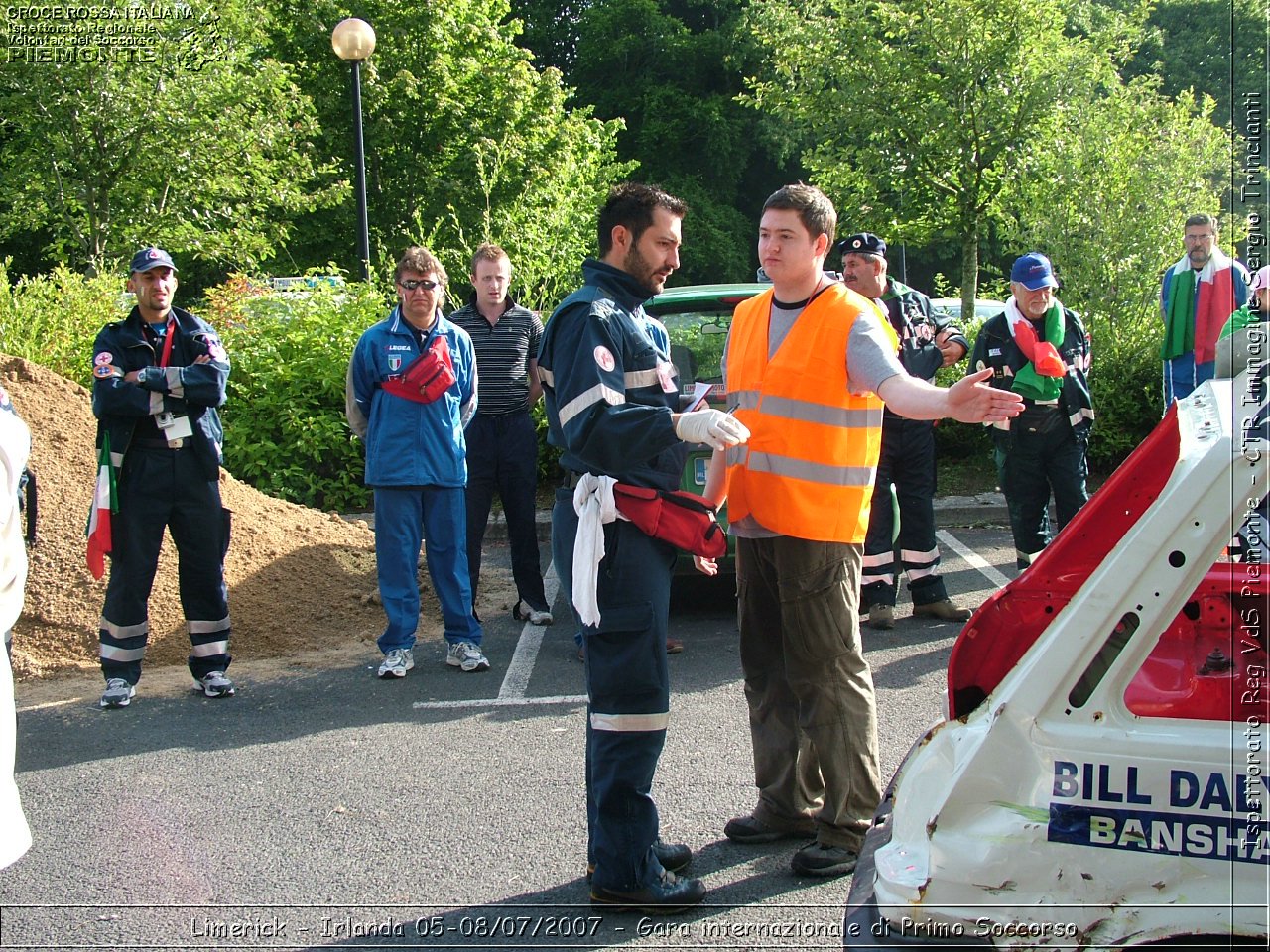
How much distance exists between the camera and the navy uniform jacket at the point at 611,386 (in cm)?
330

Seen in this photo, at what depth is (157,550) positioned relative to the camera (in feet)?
18.9

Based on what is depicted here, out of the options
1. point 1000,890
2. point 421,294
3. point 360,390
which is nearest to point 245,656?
point 360,390

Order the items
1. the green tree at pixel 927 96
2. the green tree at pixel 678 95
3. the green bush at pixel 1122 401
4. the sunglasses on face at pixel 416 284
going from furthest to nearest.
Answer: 1. the green tree at pixel 678 95
2. the green tree at pixel 927 96
3. the green bush at pixel 1122 401
4. the sunglasses on face at pixel 416 284

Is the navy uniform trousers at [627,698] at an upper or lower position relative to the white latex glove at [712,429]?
lower

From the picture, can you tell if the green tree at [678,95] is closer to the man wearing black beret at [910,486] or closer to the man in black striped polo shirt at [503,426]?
the man in black striped polo shirt at [503,426]

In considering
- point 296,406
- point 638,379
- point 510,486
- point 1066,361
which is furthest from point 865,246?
point 296,406

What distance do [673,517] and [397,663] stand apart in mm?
3007

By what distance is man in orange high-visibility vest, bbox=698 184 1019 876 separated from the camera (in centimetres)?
370

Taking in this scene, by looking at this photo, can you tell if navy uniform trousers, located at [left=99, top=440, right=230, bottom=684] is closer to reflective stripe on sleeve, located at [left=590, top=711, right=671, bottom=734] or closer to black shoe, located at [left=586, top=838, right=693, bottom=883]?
black shoe, located at [left=586, top=838, right=693, bottom=883]

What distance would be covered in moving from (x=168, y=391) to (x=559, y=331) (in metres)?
2.82

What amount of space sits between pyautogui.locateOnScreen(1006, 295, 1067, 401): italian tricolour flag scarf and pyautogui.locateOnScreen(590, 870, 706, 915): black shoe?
12.7 ft

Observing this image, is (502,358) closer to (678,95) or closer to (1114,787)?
(1114,787)

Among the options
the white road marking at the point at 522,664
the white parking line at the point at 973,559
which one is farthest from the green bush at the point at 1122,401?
the white road marking at the point at 522,664

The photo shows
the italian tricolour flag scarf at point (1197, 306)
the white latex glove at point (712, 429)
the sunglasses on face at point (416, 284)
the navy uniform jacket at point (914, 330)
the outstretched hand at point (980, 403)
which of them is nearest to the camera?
the outstretched hand at point (980, 403)
